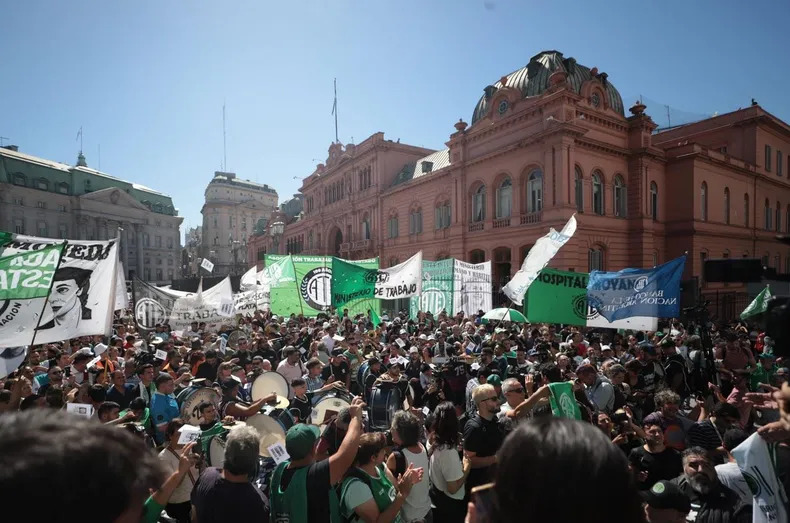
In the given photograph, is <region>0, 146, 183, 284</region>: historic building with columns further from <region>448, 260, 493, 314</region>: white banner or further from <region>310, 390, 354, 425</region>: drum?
<region>310, 390, 354, 425</region>: drum

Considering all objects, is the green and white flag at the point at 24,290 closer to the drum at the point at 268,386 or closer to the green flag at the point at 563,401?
the drum at the point at 268,386

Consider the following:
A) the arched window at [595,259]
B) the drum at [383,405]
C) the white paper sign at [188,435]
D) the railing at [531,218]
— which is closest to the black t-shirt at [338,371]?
the drum at [383,405]

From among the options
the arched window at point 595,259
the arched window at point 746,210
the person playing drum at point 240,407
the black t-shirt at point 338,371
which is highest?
the arched window at point 746,210

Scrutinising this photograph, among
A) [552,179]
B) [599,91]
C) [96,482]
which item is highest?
[599,91]

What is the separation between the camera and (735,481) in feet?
10.9

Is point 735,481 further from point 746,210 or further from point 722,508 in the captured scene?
point 746,210

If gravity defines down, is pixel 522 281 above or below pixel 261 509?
above

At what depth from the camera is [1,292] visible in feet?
20.6

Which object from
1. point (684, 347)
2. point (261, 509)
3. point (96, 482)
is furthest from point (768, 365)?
point (96, 482)

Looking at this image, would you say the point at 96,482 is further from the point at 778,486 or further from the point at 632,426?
the point at 632,426

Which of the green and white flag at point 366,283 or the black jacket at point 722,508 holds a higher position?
the green and white flag at point 366,283

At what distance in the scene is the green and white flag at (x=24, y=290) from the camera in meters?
6.25

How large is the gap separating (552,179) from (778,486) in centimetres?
2116

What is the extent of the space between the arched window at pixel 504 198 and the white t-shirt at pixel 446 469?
22.9 m
